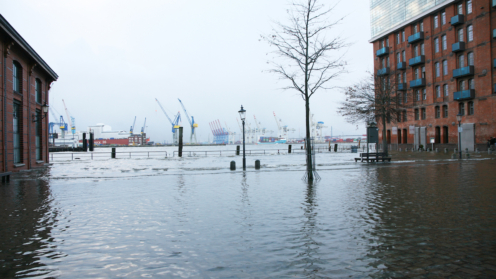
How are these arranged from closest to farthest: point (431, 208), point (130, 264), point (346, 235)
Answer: point (130, 264) < point (346, 235) < point (431, 208)

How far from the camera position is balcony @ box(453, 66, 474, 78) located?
39.8 m

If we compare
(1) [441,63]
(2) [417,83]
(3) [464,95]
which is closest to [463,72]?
(3) [464,95]

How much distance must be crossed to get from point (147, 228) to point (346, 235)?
12.3 ft

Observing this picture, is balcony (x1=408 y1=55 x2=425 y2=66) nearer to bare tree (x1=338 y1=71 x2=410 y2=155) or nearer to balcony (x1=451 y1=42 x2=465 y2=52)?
balcony (x1=451 y1=42 x2=465 y2=52)

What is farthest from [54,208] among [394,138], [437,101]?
[394,138]

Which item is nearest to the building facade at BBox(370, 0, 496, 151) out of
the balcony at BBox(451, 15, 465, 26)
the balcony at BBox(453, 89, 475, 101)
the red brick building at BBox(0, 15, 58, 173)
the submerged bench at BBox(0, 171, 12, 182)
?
the balcony at BBox(453, 89, 475, 101)

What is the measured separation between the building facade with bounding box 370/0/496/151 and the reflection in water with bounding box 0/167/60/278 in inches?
1312

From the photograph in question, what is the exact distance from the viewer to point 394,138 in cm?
5584

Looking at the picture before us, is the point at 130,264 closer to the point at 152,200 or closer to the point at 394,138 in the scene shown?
the point at 152,200

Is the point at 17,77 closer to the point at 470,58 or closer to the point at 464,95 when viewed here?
the point at 464,95

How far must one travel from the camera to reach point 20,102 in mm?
20656

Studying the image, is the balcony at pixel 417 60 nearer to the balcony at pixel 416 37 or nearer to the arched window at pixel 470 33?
the balcony at pixel 416 37

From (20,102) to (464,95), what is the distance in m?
43.9

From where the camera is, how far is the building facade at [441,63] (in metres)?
38.5
